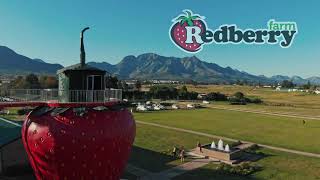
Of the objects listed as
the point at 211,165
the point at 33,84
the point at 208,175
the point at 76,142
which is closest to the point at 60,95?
the point at 76,142

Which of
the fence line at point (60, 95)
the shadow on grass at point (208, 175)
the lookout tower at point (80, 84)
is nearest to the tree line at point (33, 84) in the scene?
the fence line at point (60, 95)

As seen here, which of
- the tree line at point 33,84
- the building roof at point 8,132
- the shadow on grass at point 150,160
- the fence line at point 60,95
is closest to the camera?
the fence line at point 60,95

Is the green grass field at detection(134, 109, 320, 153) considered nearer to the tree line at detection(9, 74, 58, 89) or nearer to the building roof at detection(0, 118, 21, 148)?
the tree line at detection(9, 74, 58, 89)

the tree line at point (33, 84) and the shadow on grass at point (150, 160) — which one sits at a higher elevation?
the tree line at point (33, 84)

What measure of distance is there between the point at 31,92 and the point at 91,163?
7450mm

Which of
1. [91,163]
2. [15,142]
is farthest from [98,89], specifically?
[15,142]

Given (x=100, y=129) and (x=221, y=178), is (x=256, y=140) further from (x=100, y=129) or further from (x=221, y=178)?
(x=100, y=129)

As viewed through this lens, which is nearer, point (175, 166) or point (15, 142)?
point (15, 142)

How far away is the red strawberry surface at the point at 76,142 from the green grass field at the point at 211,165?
1488 centimetres

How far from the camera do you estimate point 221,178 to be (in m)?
37.2

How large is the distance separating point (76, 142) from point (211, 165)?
2270cm

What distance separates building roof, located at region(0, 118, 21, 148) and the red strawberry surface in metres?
11.6

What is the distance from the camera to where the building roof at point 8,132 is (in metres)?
35.2

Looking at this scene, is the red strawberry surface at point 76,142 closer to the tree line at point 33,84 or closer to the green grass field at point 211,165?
the tree line at point 33,84
